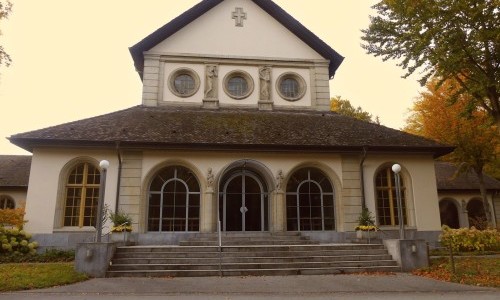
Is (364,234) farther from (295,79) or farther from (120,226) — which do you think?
(120,226)

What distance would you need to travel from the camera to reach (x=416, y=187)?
680 inches

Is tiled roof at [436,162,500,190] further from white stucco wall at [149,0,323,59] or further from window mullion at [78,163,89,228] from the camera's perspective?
window mullion at [78,163,89,228]

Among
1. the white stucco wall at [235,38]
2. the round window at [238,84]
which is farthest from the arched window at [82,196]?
the round window at [238,84]

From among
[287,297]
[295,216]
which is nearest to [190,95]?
[295,216]

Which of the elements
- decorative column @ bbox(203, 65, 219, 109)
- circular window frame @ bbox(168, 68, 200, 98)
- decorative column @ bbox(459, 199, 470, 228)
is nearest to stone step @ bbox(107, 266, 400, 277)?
decorative column @ bbox(203, 65, 219, 109)

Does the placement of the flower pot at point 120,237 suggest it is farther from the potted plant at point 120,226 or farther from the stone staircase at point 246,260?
the stone staircase at point 246,260

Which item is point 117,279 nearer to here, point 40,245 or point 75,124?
point 40,245

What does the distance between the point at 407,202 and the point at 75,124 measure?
582 inches

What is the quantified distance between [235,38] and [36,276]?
14.4 meters

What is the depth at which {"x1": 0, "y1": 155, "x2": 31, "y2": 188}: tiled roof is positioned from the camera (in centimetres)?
2522

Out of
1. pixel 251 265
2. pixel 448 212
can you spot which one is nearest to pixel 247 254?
pixel 251 265

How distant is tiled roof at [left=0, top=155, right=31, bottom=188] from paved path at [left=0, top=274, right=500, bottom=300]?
18.1 meters

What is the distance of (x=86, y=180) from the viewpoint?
1611 centimetres

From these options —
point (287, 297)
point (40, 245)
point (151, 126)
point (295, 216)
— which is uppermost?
point (151, 126)
